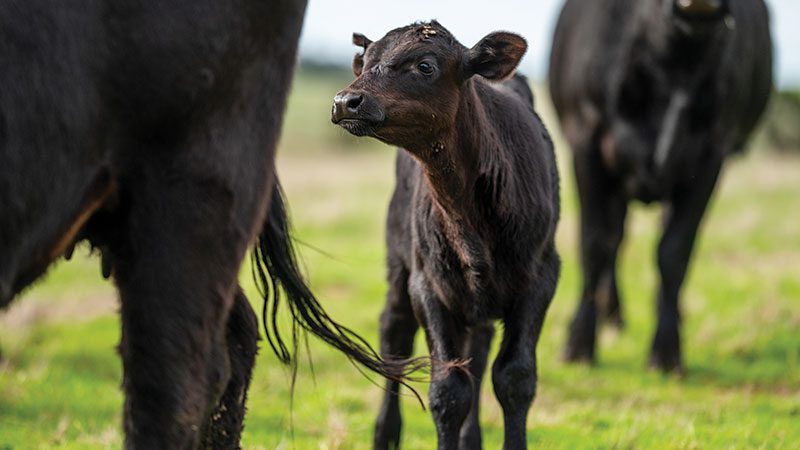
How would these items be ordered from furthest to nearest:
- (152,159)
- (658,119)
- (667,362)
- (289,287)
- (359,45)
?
(658,119), (667,362), (359,45), (289,287), (152,159)

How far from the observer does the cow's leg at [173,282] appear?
3.64m

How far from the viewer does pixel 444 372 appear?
5.16m

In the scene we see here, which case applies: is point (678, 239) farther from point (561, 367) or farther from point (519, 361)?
point (519, 361)

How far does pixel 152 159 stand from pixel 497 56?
6.91 ft

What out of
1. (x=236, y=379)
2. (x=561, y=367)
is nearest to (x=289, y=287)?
(x=236, y=379)

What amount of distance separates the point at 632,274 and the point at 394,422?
7.84 m

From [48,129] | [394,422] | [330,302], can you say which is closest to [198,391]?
[48,129]

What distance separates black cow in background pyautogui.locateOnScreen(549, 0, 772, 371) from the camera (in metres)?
8.90

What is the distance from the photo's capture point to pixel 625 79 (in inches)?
364

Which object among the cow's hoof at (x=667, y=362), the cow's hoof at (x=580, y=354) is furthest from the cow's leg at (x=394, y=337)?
the cow's hoof at (x=580, y=354)

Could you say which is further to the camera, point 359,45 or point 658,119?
point 658,119

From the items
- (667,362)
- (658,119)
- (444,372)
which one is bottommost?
(444,372)

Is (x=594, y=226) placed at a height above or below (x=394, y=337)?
above

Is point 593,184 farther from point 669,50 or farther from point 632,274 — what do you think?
point 632,274
